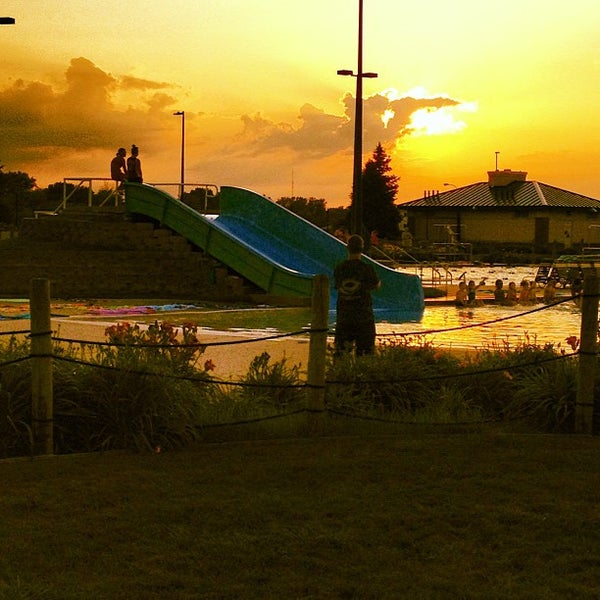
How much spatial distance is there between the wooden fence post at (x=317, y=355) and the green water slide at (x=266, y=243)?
14.4 metres

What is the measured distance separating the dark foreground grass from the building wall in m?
69.6

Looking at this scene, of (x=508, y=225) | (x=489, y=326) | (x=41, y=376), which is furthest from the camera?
(x=508, y=225)

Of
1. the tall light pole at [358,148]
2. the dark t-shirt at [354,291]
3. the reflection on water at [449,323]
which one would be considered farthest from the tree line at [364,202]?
the dark t-shirt at [354,291]

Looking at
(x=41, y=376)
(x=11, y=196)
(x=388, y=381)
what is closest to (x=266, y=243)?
(x=388, y=381)

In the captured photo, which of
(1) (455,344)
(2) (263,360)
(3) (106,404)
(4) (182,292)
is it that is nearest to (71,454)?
(3) (106,404)

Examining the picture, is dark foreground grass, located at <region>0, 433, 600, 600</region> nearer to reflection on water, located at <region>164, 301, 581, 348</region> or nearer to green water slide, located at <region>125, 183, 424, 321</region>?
reflection on water, located at <region>164, 301, 581, 348</region>

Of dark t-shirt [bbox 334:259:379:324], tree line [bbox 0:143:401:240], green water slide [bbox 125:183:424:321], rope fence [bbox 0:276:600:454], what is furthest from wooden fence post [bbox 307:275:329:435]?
tree line [bbox 0:143:401:240]

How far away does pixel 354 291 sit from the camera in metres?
11.6

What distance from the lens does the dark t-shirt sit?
11469 mm

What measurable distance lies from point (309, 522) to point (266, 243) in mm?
24666

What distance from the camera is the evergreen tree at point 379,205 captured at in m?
90.3

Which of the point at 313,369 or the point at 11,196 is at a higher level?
the point at 11,196

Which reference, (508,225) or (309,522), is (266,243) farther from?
(508,225)

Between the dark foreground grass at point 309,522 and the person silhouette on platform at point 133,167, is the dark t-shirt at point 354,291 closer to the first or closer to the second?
the dark foreground grass at point 309,522
